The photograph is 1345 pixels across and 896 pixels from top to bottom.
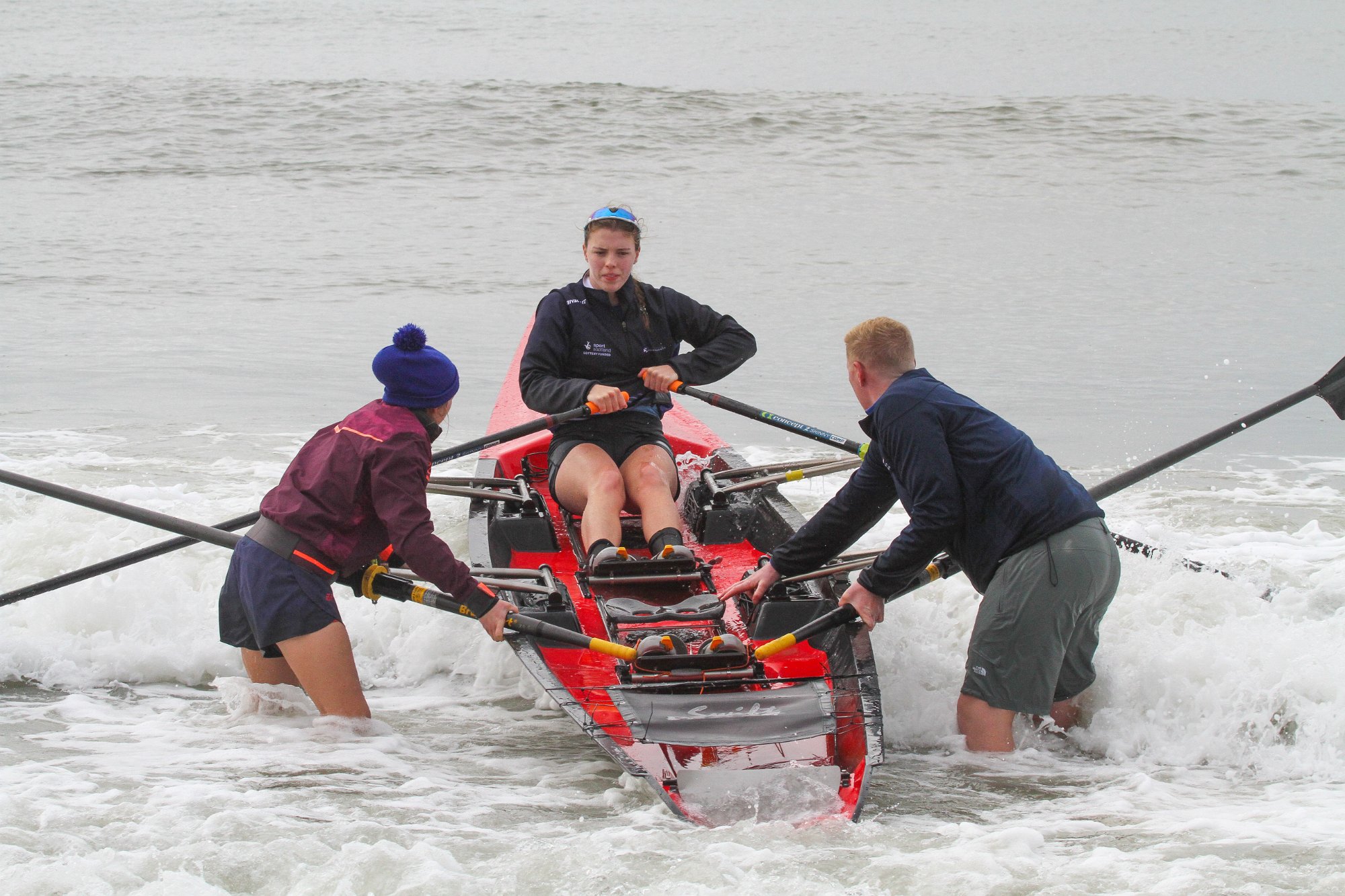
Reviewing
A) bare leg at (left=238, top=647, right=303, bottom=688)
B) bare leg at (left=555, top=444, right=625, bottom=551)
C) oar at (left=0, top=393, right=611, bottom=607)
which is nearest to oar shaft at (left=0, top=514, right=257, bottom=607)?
oar at (left=0, top=393, right=611, bottom=607)

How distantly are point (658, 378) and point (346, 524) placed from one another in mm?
1752

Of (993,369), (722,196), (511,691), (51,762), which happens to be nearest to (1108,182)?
(722,196)

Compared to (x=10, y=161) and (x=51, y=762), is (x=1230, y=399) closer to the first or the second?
(x=51, y=762)

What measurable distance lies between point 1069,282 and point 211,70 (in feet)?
66.8

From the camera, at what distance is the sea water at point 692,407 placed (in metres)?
3.16

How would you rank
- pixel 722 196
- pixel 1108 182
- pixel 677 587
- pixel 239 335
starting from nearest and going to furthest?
pixel 677 587 < pixel 239 335 < pixel 722 196 < pixel 1108 182

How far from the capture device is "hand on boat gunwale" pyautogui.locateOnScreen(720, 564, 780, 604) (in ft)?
13.2

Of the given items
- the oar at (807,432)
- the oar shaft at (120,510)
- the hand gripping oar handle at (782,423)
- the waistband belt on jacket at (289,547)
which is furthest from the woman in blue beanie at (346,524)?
the hand gripping oar handle at (782,423)

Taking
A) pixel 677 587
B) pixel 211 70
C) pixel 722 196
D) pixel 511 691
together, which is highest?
pixel 211 70

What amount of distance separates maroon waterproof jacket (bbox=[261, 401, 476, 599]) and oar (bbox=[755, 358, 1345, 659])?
3.18 ft

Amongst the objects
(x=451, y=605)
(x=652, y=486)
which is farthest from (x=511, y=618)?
(x=652, y=486)

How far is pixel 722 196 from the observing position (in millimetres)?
18016

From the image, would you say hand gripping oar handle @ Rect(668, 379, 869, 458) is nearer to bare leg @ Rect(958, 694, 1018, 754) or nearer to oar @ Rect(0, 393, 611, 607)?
oar @ Rect(0, 393, 611, 607)

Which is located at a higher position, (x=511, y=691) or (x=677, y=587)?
(x=677, y=587)
